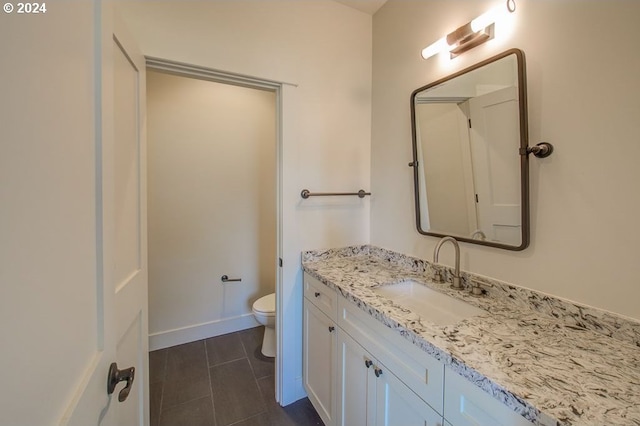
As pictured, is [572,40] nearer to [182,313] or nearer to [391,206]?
[391,206]

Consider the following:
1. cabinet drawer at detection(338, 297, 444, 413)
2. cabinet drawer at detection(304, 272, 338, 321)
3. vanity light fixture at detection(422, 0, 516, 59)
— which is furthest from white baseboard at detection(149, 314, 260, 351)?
vanity light fixture at detection(422, 0, 516, 59)

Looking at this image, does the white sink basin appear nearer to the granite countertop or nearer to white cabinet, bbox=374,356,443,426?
the granite countertop

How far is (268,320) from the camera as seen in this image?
206 cm

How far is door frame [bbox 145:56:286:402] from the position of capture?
4.44 ft

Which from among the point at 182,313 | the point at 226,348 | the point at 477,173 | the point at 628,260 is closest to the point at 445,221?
the point at 477,173

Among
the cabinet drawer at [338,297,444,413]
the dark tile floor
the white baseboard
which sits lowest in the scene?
the dark tile floor

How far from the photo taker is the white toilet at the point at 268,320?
80.9 inches

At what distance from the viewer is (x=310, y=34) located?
1.69 m

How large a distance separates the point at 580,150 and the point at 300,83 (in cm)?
141

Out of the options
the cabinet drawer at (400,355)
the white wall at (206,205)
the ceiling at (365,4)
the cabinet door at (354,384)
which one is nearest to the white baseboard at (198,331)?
the white wall at (206,205)

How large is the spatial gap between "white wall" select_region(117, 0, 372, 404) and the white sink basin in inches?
22.4

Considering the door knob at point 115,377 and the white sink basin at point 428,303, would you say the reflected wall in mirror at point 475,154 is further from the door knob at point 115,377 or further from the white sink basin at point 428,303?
the door knob at point 115,377

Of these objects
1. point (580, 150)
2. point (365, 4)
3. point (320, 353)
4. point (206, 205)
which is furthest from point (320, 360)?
point (365, 4)

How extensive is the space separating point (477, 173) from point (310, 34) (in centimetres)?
134
